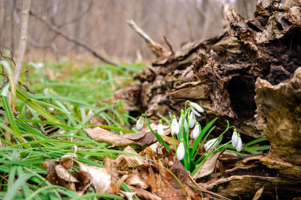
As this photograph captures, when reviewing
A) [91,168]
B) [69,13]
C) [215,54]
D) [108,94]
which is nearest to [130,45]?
[69,13]

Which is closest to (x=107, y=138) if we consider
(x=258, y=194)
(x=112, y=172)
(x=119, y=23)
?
(x=112, y=172)

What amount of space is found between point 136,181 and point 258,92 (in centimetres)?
99

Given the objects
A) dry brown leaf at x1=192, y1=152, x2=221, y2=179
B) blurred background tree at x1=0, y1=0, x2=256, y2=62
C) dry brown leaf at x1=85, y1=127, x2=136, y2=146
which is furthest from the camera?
blurred background tree at x1=0, y1=0, x2=256, y2=62

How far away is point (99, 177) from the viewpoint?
1.33 meters

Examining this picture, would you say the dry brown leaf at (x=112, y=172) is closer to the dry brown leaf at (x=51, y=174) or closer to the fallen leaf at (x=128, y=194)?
the fallen leaf at (x=128, y=194)

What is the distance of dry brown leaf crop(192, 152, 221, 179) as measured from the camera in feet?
5.29

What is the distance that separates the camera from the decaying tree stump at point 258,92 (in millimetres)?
1326

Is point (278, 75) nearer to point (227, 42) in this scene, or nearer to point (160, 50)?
point (227, 42)

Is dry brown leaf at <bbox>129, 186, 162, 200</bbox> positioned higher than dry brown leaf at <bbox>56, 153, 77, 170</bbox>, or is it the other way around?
dry brown leaf at <bbox>56, 153, 77, 170</bbox>

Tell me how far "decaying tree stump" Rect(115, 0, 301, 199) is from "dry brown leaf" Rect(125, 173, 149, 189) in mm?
454

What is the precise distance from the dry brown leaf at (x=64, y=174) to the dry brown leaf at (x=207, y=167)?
877mm

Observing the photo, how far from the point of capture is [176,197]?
1420 millimetres

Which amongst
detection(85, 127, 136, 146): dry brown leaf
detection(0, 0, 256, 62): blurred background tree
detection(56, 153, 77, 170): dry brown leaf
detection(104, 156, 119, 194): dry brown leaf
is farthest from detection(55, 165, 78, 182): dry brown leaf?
detection(0, 0, 256, 62): blurred background tree

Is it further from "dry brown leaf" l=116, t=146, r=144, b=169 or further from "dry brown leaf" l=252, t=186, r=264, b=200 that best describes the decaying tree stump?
"dry brown leaf" l=116, t=146, r=144, b=169
